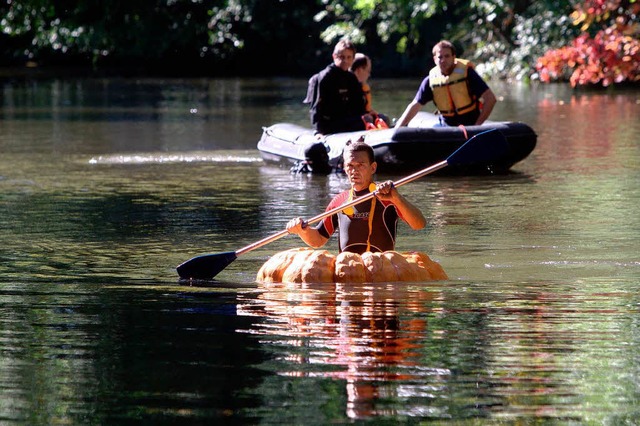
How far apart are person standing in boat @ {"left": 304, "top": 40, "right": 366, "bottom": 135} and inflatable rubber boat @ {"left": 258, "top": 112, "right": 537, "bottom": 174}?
7.8 inches

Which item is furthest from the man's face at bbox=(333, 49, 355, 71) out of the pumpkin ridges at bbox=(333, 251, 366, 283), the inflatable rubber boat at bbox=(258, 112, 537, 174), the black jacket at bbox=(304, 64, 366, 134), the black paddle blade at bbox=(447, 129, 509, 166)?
the pumpkin ridges at bbox=(333, 251, 366, 283)

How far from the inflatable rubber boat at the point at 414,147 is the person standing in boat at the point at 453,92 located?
173mm

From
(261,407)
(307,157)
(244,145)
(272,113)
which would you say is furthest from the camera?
(272,113)

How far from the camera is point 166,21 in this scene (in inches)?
1708

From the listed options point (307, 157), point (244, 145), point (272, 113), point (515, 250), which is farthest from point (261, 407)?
point (272, 113)

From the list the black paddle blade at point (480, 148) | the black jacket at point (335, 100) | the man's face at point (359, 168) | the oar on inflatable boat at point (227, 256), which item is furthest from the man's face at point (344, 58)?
the man's face at point (359, 168)

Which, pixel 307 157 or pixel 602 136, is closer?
pixel 307 157

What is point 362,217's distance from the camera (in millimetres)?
8625

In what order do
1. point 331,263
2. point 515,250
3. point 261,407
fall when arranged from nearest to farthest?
point 261,407 → point 331,263 → point 515,250

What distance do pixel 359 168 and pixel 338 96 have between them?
707 cm

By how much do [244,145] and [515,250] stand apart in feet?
33.6

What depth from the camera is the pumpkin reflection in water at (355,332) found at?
18.2ft

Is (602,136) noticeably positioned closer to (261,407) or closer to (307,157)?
(307,157)

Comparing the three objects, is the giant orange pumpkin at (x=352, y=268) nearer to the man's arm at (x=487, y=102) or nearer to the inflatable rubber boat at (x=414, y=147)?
the inflatable rubber boat at (x=414, y=147)
